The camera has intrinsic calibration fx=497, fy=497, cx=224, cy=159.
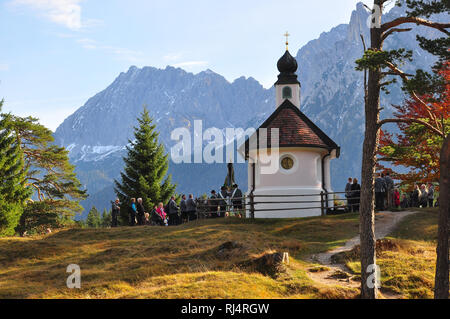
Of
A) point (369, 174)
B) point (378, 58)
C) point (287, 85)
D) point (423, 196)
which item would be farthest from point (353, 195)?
point (378, 58)

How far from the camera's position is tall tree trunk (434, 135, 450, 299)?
1216 cm

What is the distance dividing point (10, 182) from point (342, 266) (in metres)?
26.1

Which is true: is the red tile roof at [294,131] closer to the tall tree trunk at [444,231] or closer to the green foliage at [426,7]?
the green foliage at [426,7]

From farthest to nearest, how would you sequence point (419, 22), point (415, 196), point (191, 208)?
point (415, 196), point (191, 208), point (419, 22)

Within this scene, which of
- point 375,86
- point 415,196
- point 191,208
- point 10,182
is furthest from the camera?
point 10,182

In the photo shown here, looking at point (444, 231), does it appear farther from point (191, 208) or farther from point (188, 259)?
point (191, 208)

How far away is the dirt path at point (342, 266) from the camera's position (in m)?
14.7

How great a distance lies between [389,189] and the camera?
26703 millimetres

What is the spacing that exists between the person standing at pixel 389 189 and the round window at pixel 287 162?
543 centimetres

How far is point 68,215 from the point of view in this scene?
39.7 metres

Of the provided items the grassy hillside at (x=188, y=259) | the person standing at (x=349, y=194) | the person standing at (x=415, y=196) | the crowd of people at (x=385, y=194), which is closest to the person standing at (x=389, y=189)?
the crowd of people at (x=385, y=194)

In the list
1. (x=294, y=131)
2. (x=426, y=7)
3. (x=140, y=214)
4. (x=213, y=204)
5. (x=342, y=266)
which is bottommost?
(x=342, y=266)
